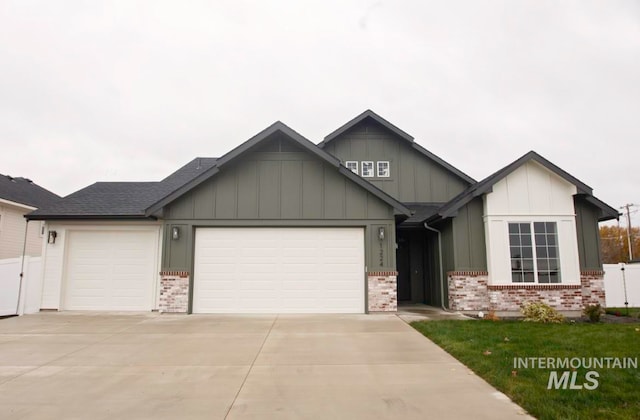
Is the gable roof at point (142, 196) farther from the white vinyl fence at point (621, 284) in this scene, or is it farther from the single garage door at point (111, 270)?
the white vinyl fence at point (621, 284)

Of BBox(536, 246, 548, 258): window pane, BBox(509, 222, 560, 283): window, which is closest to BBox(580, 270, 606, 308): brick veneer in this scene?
BBox(509, 222, 560, 283): window

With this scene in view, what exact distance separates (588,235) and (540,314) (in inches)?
160

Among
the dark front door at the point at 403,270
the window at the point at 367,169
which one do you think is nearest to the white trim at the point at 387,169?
the window at the point at 367,169

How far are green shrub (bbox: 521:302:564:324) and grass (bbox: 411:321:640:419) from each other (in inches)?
13.0

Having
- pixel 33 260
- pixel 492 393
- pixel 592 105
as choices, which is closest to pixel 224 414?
pixel 492 393

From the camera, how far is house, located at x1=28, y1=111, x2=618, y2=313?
1145 centimetres

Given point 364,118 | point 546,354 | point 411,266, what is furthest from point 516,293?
point 364,118

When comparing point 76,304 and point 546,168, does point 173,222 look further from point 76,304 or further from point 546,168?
point 546,168

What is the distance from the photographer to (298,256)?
38.1 feet

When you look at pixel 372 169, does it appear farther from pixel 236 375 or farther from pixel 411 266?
pixel 236 375

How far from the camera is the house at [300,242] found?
11.5m

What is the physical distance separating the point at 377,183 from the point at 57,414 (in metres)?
12.7

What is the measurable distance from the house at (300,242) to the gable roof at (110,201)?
86 mm

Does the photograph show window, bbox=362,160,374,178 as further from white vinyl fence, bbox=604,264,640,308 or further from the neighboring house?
the neighboring house
